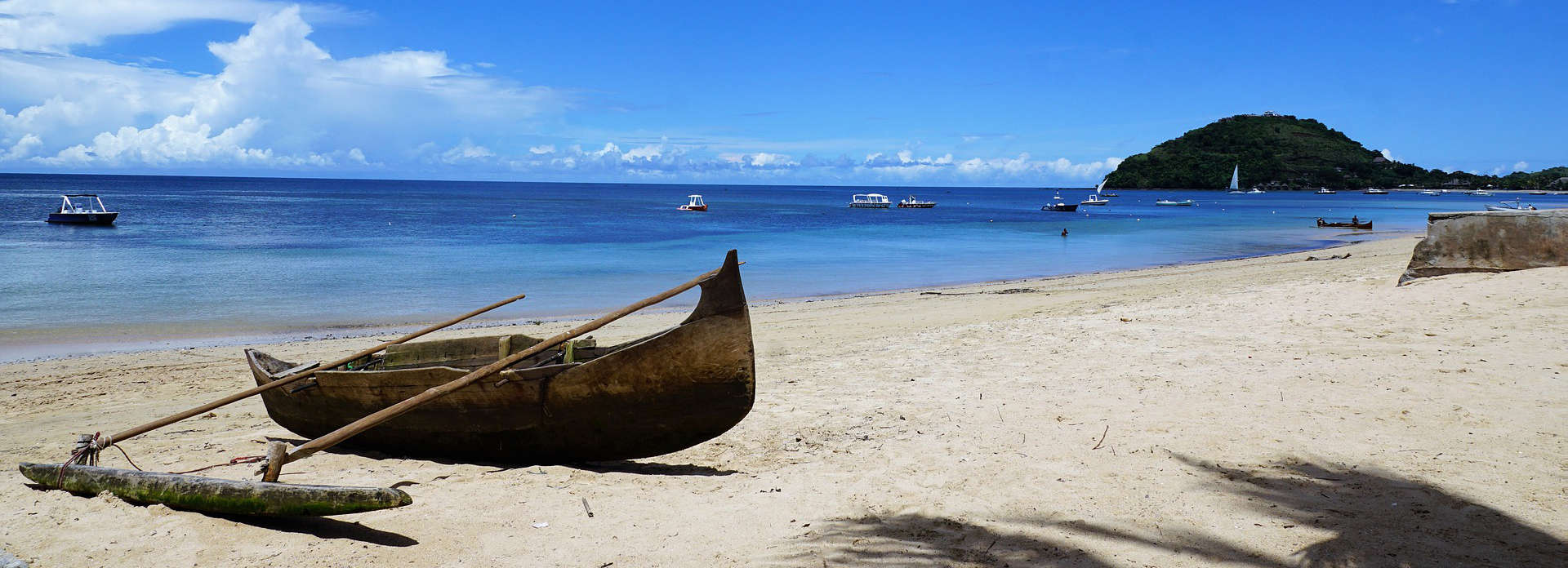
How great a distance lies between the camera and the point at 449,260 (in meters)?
26.8

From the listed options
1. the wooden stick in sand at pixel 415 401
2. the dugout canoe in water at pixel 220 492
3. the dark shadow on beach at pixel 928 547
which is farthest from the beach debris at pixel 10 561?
the dark shadow on beach at pixel 928 547

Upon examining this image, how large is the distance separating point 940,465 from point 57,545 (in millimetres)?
4517

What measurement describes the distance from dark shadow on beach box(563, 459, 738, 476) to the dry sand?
35mm

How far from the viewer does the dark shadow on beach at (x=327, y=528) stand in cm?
404

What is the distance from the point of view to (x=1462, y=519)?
3641 mm

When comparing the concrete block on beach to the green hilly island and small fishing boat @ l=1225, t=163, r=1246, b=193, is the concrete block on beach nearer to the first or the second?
small fishing boat @ l=1225, t=163, r=1246, b=193

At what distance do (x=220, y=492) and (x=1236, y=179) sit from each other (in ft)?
468

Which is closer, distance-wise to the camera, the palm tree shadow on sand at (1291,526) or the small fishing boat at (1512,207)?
the palm tree shadow on sand at (1291,526)

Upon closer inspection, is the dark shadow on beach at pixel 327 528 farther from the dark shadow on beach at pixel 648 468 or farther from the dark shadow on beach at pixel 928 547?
the dark shadow on beach at pixel 928 547

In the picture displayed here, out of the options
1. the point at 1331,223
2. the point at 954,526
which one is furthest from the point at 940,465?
the point at 1331,223

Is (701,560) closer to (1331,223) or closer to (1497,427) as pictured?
(1497,427)

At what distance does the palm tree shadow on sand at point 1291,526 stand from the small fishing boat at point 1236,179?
133 meters

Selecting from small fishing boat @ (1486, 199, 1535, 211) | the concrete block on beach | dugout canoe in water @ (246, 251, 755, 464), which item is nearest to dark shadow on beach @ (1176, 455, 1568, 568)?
dugout canoe in water @ (246, 251, 755, 464)

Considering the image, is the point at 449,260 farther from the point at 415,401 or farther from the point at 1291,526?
the point at 1291,526
